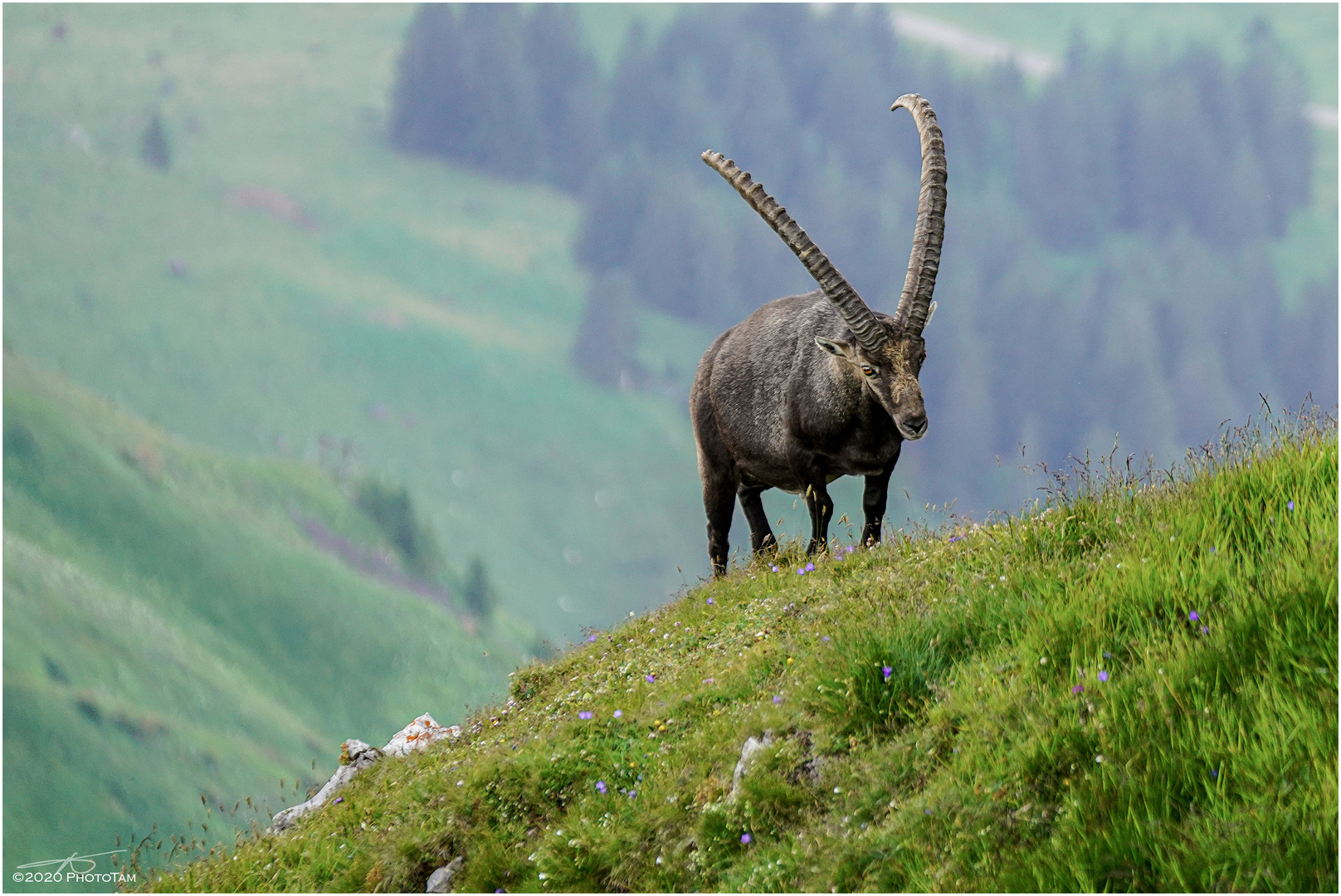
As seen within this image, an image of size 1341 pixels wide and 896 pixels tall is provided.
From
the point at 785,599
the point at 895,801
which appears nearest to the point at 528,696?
the point at 785,599

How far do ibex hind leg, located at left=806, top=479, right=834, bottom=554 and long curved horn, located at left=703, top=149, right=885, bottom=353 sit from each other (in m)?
1.81

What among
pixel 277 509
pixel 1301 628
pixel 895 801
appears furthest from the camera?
pixel 277 509

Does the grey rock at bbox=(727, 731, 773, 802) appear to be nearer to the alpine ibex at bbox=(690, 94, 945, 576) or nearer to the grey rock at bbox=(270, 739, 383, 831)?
the alpine ibex at bbox=(690, 94, 945, 576)

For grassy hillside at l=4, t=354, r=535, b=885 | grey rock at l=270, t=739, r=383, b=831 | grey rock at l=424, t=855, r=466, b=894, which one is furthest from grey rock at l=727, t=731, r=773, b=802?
grassy hillside at l=4, t=354, r=535, b=885

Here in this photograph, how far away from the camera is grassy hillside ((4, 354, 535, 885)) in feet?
289

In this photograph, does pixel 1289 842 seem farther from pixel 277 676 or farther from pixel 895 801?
pixel 277 676

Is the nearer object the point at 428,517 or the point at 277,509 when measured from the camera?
the point at 277,509

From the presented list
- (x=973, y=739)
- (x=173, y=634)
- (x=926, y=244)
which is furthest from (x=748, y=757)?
(x=173, y=634)

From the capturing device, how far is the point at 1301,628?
5.58 m

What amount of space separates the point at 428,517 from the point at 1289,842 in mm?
167584

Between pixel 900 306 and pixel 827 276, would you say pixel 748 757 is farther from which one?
pixel 900 306

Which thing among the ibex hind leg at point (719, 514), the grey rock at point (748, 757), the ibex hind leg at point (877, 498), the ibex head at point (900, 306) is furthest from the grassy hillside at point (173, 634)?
the grey rock at point (748, 757)

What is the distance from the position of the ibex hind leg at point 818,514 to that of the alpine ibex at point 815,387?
15 mm

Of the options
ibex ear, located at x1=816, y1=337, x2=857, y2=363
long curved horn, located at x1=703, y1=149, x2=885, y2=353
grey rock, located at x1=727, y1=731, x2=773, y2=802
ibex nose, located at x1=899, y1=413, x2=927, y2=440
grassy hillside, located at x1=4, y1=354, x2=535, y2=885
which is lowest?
grassy hillside, located at x1=4, y1=354, x2=535, y2=885
